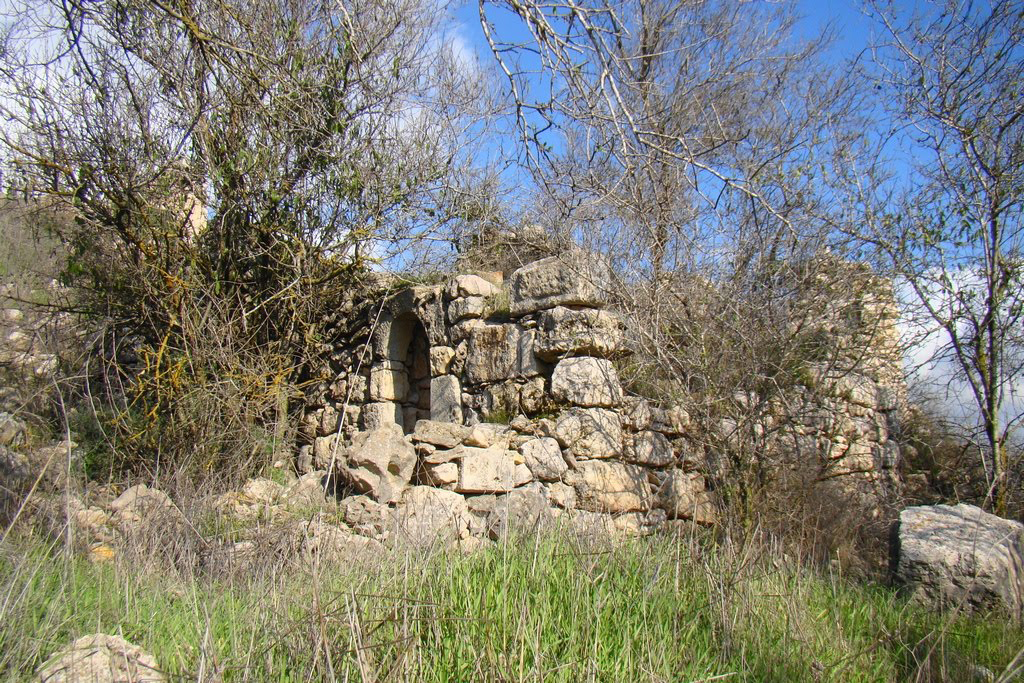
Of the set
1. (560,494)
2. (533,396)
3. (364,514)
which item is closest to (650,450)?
(560,494)

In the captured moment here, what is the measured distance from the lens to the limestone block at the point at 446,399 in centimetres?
675

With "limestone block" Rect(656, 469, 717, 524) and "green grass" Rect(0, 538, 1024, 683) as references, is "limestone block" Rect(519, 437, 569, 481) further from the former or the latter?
"green grass" Rect(0, 538, 1024, 683)

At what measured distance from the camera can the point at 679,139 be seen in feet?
10.9

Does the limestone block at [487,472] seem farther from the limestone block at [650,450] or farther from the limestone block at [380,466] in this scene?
the limestone block at [650,450]

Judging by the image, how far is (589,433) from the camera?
19.0 ft

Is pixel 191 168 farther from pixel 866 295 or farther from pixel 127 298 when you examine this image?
pixel 866 295

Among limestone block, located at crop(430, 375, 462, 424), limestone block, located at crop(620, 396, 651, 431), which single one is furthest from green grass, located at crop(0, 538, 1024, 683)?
limestone block, located at crop(430, 375, 462, 424)

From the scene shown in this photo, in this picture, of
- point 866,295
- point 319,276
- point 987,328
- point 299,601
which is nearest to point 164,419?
point 319,276

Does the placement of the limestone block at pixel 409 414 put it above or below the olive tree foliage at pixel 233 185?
below

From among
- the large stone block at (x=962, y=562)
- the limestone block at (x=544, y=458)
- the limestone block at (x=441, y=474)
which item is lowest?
the large stone block at (x=962, y=562)

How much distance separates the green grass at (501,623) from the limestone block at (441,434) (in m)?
2.16

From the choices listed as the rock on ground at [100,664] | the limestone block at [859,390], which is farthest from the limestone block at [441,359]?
the rock on ground at [100,664]

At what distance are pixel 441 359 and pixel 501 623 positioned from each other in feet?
14.3

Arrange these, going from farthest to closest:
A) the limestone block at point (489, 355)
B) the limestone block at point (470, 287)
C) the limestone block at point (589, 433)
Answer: the limestone block at point (470, 287) < the limestone block at point (489, 355) < the limestone block at point (589, 433)
